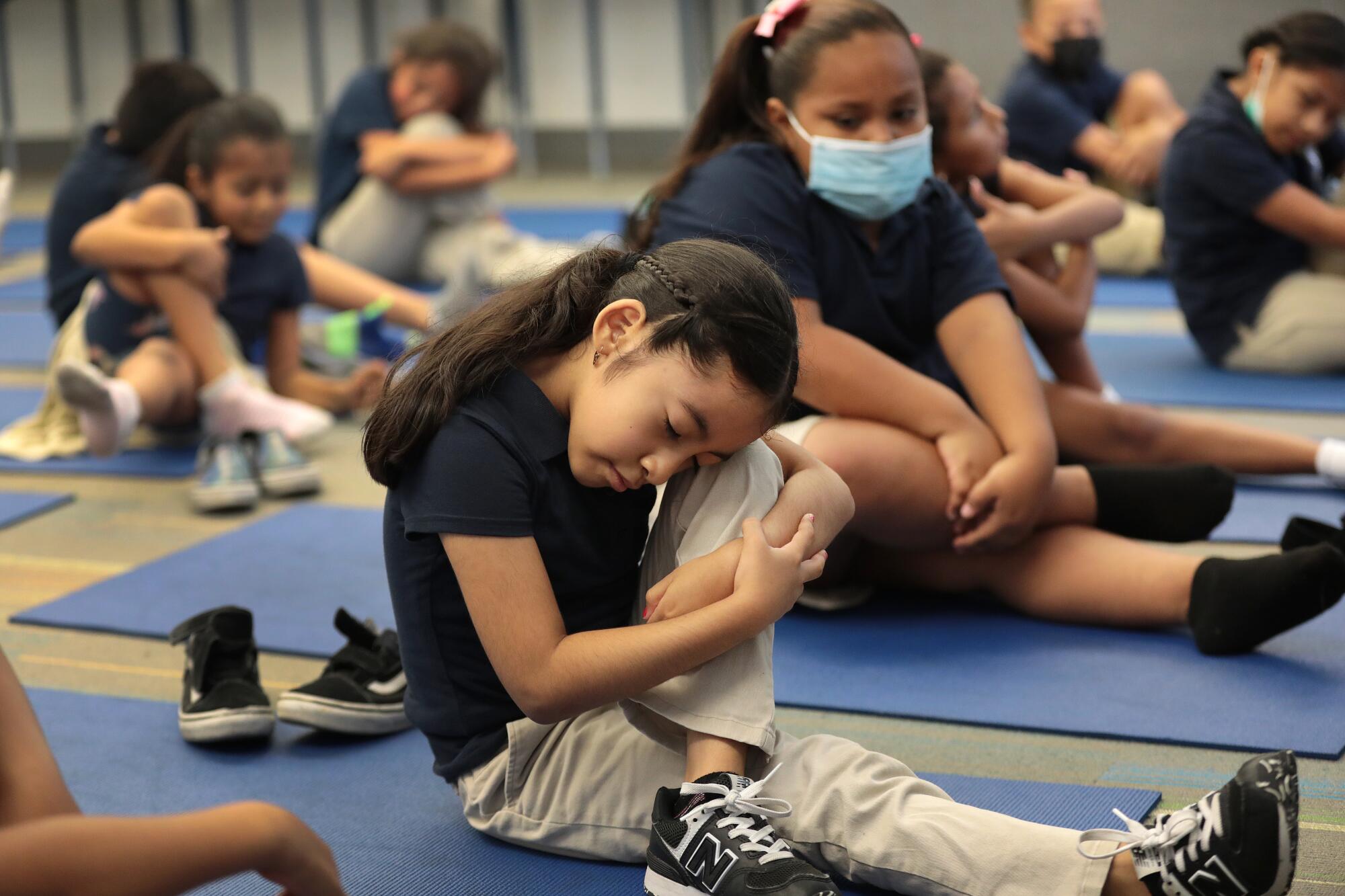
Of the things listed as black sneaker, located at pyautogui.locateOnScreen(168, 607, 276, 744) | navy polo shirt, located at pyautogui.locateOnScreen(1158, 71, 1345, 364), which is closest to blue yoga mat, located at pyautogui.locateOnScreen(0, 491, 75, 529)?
black sneaker, located at pyautogui.locateOnScreen(168, 607, 276, 744)

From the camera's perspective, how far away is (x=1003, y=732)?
65.7 inches

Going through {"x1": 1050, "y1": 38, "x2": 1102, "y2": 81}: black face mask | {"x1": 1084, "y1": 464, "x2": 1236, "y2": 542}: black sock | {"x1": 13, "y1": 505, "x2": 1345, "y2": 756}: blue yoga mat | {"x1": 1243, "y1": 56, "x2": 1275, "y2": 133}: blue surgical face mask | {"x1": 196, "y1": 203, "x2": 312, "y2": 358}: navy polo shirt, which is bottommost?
{"x1": 13, "y1": 505, "x2": 1345, "y2": 756}: blue yoga mat

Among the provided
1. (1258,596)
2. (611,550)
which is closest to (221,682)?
(611,550)

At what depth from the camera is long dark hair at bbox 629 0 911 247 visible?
1.92 meters

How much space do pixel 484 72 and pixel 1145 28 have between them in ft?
13.1

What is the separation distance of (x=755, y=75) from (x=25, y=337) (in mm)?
3040

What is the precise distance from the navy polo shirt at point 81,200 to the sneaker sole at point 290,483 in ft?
3.14

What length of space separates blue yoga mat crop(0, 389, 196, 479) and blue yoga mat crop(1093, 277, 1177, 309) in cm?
268

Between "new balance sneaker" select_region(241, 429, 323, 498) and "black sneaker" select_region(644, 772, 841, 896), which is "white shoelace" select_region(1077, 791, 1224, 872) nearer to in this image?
"black sneaker" select_region(644, 772, 841, 896)

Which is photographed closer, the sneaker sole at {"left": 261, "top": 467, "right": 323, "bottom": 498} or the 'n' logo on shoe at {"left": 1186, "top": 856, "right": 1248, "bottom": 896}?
the 'n' logo on shoe at {"left": 1186, "top": 856, "right": 1248, "bottom": 896}

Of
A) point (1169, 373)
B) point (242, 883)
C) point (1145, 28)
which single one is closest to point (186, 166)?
point (242, 883)

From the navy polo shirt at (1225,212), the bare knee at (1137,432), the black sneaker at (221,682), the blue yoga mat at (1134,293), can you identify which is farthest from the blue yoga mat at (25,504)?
the blue yoga mat at (1134,293)

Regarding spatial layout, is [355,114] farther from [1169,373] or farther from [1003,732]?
[1003,732]

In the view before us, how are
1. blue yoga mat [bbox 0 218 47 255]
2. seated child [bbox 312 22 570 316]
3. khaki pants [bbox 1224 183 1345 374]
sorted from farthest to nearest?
blue yoga mat [bbox 0 218 47 255] → seated child [bbox 312 22 570 316] → khaki pants [bbox 1224 183 1345 374]
